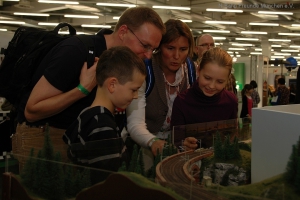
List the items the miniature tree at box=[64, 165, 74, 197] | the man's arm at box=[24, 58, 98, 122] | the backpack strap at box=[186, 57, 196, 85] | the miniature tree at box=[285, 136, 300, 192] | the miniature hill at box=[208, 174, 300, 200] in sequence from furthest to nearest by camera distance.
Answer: the backpack strap at box=[186, 57, 196, 85]
the man's arm at box=[24, 58, 98, 122]
the miniature tree at box=[64, 165, 74, 197]
the miniature tree at box=[285, 136, 300, 192]
the miniature hill at box=[208, 174, 300, 200]

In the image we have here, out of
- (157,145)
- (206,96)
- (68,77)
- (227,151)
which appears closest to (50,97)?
(68,77)

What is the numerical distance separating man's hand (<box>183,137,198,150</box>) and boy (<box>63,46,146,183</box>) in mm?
402

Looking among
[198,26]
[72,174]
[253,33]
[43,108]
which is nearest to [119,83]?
[43,108]

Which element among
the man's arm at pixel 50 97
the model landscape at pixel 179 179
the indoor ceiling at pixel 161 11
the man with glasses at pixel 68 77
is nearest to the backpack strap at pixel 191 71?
the man with glasses at pixel 68 77

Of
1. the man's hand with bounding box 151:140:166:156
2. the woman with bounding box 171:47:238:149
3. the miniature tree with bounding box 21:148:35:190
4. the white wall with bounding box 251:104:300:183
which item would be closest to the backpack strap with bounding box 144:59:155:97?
the woman with bounding box 171:47:238:149

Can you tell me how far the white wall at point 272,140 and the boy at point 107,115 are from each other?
0.59 m

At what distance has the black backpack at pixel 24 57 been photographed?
258 cm

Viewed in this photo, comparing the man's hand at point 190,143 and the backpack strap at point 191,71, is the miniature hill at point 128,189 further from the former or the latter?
the backpack strap at point 191,71

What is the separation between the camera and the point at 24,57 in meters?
2.61

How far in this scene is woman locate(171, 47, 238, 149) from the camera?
9.88 ft

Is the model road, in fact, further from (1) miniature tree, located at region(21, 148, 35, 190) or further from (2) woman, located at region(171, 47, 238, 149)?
(2) woman, located at region(171, 47, 238, 149)

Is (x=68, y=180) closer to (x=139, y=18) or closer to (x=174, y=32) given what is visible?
(x=139, y=18)

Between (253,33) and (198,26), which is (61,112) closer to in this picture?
(198,26)

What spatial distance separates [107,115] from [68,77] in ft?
1.78
